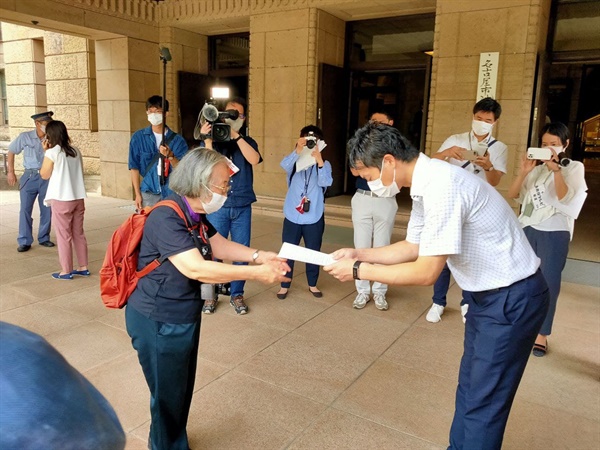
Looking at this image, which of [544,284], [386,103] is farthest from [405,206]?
[544,284]

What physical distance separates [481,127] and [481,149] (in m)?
0.18

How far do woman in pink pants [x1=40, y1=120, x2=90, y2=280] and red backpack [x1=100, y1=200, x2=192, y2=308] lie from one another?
3245mm

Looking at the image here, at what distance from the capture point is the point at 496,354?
79.5 inches

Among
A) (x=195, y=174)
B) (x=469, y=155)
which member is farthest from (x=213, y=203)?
(x=469, y=155)

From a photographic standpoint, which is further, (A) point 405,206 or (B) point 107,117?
(B) point 107,117

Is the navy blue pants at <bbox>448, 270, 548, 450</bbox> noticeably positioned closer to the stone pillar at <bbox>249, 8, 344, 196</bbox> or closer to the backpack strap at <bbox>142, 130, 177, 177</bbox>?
the backpack strap at <bbox>142, 130, 177, 177</bbox>

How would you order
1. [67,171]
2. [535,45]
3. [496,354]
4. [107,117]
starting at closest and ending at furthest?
[496,354], [67,171], [535,45], [107,117]

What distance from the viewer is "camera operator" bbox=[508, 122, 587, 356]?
3518 millimetres

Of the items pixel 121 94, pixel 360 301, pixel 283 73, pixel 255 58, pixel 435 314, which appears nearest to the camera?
pixel 435 314

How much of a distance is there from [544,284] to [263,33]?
7.79m

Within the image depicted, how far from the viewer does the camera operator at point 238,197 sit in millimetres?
4284

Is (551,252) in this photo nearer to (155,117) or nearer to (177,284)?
(177,284)

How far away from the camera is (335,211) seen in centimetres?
834

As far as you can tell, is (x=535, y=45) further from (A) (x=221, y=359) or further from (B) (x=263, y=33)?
(A) (x=221, y=359)
